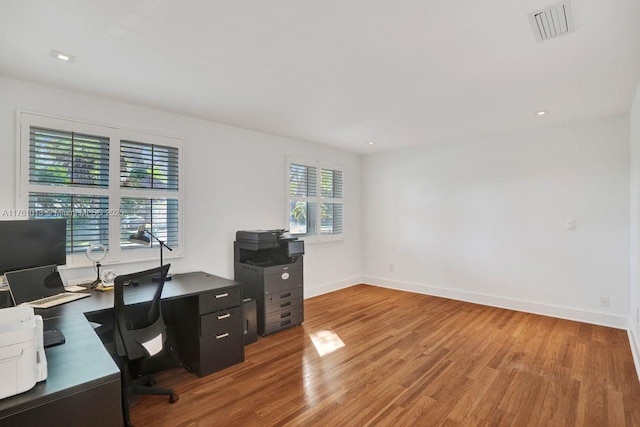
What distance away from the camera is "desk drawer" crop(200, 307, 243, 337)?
2.71 m

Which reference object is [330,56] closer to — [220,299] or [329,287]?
[220,299]

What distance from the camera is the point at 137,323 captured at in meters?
2.32

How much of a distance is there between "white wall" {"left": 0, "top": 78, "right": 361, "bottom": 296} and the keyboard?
59 centimetres

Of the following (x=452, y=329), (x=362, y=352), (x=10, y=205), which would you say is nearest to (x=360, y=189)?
(x=452, y=329)

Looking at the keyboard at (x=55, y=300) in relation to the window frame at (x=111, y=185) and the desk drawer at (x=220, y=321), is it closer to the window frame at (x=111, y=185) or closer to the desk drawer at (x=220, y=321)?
the window frame at (x=111, y=185)

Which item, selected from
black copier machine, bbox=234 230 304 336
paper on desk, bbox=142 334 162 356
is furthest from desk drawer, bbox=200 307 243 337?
black copier machine, bbox=234 230 304 336

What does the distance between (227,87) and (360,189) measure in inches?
147

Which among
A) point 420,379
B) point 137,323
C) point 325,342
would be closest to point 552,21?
point 420,379

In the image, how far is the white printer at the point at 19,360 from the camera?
3.30ft

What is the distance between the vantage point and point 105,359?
1.32 m

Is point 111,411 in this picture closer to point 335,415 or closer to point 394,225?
point 335,415

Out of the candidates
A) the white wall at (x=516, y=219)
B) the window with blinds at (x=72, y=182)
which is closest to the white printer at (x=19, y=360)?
the window with blinds at (x=72, y=182)

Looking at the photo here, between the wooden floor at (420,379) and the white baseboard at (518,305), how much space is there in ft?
0.45

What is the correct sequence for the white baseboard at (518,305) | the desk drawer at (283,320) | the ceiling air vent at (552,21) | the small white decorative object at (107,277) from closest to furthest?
the ceiling air vent at (552,21) → the small white decorative object at (107,277) → the desk drawer at (283,320) → the white baseboard at (518,305)
